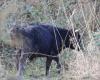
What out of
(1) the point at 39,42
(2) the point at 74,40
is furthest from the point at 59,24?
(1) the point at 39,42

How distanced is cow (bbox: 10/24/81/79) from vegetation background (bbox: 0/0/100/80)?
0.19 meters

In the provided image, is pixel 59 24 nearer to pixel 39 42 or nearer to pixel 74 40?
pixel 74 40

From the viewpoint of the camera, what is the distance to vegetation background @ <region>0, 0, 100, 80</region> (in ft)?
16.1

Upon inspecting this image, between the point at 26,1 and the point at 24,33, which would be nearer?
the point at 24,33

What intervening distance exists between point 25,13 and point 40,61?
7.44 ft

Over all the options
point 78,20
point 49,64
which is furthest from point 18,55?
point 78,20

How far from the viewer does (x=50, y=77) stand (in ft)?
26.3

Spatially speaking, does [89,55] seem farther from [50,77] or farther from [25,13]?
[25,13]

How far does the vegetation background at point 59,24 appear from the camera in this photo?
193 inches

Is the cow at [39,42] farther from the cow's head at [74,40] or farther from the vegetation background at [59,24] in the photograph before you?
the vegetation background at [59,24]

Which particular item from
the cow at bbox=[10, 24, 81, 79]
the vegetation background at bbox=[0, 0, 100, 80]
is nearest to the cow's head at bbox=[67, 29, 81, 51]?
the cow at bbox=[10, 24, 81, 79]

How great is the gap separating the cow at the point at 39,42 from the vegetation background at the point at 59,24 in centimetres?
19

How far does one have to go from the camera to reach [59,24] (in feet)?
36.7

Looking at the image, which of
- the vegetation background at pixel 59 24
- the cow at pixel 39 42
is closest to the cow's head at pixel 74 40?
the cow at pixel 39 42
